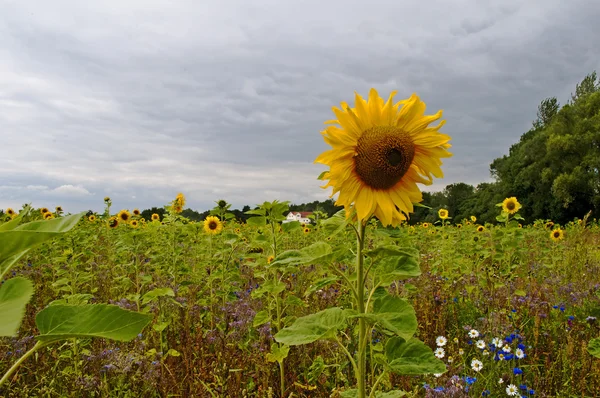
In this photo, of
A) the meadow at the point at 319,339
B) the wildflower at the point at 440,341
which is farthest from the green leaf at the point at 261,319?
the wildflower at the point at 440,341

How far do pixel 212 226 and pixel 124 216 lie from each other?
7.92ft

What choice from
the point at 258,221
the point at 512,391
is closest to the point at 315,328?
the point at 258,221

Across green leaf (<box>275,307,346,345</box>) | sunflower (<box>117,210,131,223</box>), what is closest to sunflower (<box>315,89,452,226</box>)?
green leaf (<box>275,307,346,345</box>)

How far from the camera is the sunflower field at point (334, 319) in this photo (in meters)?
1.42

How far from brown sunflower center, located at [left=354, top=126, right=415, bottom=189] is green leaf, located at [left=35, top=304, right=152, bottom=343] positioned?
1.09m

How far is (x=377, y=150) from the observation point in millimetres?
1665

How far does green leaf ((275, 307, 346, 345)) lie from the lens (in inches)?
55.1

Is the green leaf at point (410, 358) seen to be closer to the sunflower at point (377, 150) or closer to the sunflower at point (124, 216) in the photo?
the sunflower at point (377, 150)

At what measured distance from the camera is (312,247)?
1535 millimetres

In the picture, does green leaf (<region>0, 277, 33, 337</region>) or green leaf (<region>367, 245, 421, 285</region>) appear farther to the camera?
green leaf (<region>367, 245, 421, 285</region>)

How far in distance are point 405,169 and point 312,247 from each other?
52cm

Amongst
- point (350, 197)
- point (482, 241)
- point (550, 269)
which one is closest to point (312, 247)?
point (350, 197)

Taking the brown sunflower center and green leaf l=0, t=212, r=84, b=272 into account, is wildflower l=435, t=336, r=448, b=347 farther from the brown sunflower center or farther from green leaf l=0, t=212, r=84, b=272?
green leaf l=0, t=212, r=84, b=272

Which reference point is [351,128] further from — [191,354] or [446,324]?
[446,324]
